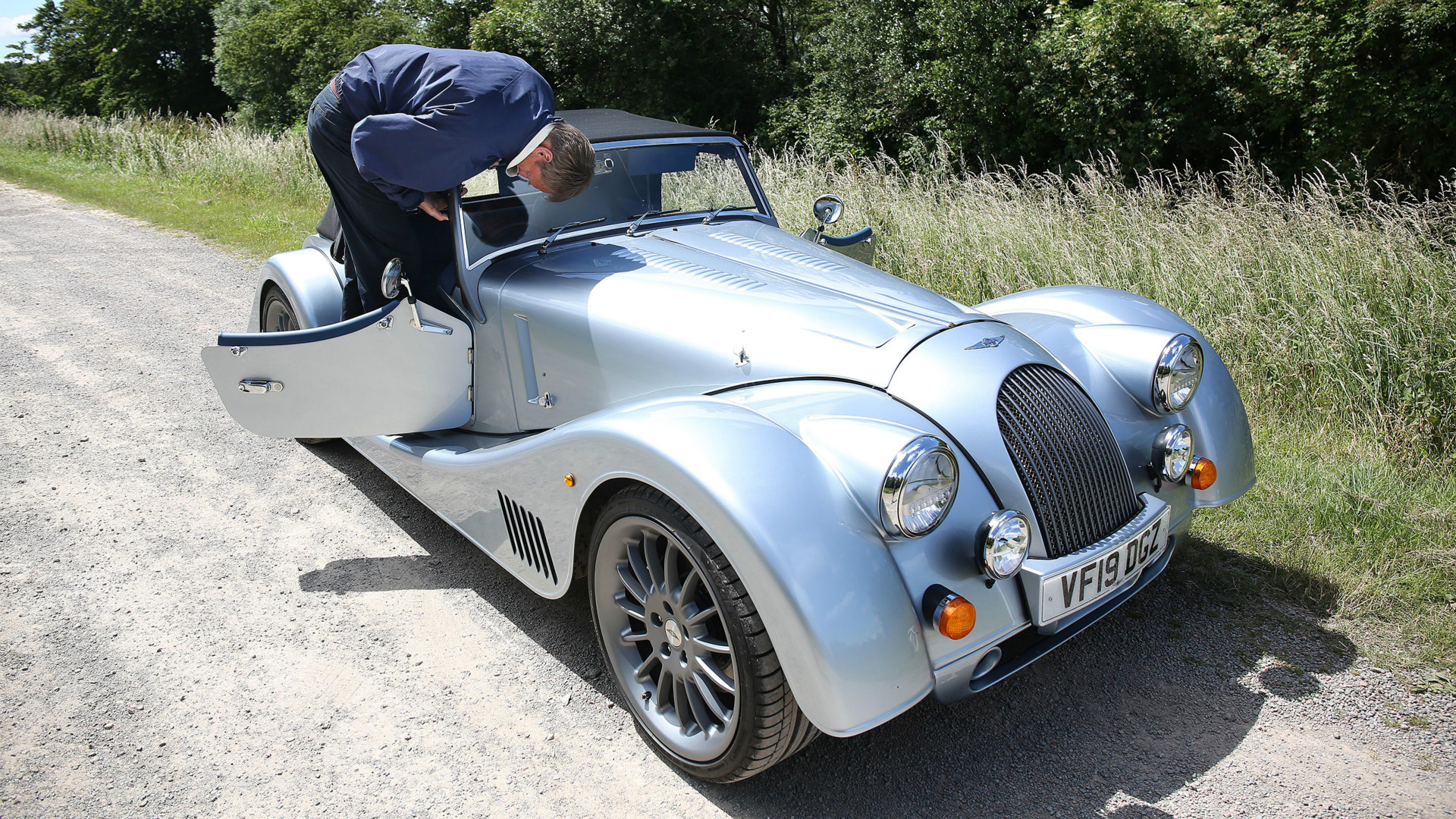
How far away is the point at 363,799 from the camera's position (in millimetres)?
2381

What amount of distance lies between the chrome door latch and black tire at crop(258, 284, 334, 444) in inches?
41.9

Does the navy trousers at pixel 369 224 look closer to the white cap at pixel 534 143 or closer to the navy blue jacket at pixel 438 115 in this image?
the navy blue jacket at pixel 438 115

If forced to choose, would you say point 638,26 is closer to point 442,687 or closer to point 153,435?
point 153,435

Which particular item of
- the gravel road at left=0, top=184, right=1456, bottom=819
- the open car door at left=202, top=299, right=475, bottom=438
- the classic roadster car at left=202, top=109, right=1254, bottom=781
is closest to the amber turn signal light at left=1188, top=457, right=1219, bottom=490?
the classic roadster car at left=202, top=109, right=1254, bottom=781

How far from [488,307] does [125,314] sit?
507cm

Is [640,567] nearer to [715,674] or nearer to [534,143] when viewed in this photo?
[715,674]

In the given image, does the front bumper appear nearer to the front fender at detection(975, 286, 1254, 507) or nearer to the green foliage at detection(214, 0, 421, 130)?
the front fender at detection(975, 286, 1254, 507)

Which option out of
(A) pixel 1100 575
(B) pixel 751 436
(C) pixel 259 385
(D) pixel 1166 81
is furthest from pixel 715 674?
(D) pixel 1166 81

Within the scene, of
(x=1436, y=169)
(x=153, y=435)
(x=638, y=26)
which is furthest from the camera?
(x=638, y=26)

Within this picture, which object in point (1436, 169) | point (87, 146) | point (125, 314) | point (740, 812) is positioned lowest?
point (740, 812)

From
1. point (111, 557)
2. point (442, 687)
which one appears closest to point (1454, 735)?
point (442, 687)

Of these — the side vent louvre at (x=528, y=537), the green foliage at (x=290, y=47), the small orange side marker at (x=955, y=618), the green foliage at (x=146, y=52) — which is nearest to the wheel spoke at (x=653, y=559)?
the side vent louvre at (x=528, y=537)

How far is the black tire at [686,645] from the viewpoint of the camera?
7.09 feet

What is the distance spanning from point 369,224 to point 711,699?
2278 mm
